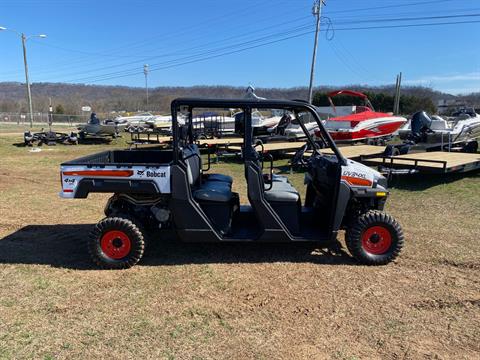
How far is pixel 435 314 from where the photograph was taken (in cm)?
366

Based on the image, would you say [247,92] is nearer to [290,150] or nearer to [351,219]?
[351,219]

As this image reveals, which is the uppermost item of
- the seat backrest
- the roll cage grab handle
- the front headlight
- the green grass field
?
the roll cage grab handle

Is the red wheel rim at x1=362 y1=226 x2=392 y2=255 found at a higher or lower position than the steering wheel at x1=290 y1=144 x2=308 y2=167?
lower

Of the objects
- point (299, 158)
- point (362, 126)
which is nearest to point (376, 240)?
point (299, 158)

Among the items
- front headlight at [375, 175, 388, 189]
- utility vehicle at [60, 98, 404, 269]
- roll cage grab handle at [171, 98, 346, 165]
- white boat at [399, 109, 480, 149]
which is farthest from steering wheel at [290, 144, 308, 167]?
white boat at [399, 109, 480, 149]

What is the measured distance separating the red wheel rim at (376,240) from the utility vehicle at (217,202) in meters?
0.01

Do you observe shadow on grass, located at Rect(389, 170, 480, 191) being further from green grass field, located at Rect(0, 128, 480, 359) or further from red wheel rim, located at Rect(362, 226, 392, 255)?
red wheel rim, located at Rect(362, 226, 392, 255)

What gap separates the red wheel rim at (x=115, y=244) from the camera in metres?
4.55

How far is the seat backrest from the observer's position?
4.52 m

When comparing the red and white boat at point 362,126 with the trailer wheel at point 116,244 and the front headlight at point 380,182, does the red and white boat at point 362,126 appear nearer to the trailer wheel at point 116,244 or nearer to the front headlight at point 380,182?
the front headlight at point 380,182

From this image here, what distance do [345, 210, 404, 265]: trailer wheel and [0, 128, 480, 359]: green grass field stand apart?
140 millimetres

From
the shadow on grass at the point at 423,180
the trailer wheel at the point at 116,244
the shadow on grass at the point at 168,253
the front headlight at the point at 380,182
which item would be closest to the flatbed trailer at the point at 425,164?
the shadow on grass at the point at 423,180

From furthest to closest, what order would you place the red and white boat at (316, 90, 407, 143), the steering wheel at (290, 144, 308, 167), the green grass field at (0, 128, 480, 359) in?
1. the red and white boat at (316, 90, 407, 143)
2. the steering wheel at (290, 144, 308, 167)
3. the green grass field at (0, 128, 480, 359)

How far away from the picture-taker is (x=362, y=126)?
619 inches
